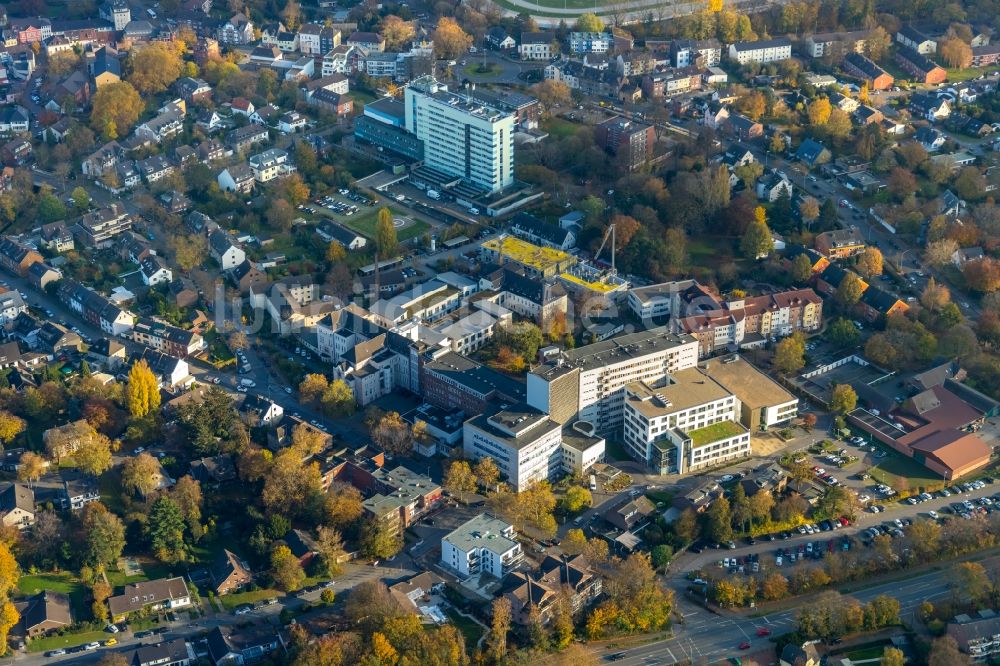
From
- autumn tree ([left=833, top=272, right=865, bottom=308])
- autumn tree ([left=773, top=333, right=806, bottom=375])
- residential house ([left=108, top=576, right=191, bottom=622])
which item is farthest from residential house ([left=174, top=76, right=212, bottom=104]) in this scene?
residential house ([left=108, top=576, right=191, bottom=622])

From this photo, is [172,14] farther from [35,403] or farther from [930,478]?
[930,478]

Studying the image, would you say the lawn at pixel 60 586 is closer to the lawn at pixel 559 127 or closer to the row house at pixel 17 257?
the row house at pixel 17 257

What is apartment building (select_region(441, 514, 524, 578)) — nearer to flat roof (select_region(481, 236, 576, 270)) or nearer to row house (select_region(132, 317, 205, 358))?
row house (select_region(132, 317, 205, 358))

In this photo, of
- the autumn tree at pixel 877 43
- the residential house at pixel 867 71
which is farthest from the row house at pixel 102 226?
the autumn tree at pixel 877 43

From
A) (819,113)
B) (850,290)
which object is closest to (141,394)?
(850,290)

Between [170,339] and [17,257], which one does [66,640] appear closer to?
[170,339]

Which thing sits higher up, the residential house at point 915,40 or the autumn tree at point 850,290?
the residential house at point 915,40

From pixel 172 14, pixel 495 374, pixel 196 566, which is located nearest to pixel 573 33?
pixel 172 14
